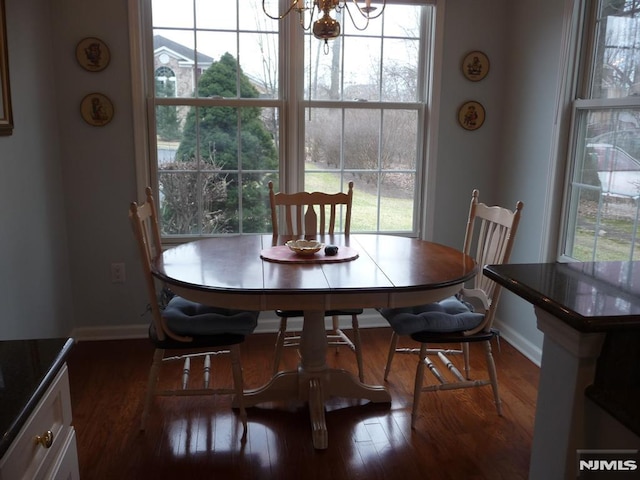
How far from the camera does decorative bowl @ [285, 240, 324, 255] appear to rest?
2297 millimetres

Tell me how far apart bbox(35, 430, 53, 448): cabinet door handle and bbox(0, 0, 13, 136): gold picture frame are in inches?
65.6

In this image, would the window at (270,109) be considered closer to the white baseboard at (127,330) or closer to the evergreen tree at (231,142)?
the evergreen tree at (231,142)

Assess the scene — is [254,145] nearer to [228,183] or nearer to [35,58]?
[228,183]

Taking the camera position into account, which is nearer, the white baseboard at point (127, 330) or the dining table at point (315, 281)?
the dining table at point (315, 281)

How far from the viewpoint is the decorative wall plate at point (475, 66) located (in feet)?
10.6

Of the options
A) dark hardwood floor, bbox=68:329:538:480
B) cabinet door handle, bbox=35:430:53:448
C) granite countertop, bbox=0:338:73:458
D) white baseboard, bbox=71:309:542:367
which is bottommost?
dark hardwood floor, bbox=68:329:538:480

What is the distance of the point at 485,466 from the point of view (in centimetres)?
205

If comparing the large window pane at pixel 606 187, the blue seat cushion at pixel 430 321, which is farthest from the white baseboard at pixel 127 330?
the large window pane at pixel 606 187

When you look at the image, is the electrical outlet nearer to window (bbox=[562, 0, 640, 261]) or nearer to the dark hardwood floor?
the dark hardwood floor

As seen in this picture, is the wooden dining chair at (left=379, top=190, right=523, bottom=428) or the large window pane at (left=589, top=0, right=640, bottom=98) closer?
the wooden dining chair at (left=379, top=190, right=523, bottom=428)

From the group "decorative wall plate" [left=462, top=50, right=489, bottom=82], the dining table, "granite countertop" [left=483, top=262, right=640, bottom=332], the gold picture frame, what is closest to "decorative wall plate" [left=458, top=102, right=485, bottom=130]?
"decorative wall plate" [left=462, top=50, right=489, bottom=82]

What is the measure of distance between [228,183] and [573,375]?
8.48 ft

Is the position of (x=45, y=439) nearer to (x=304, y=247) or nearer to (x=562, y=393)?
(x=562, y=393)

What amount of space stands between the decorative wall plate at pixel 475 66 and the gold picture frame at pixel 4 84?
2450 millimetres
